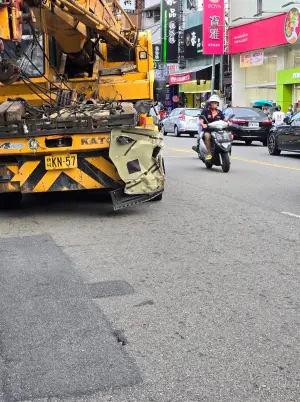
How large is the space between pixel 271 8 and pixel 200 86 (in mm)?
9511

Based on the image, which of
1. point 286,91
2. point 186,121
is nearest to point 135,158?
point 186,121

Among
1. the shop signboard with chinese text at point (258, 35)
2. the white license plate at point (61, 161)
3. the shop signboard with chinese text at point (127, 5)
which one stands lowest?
the white license plate at point (61, 161)

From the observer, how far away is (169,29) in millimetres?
47000

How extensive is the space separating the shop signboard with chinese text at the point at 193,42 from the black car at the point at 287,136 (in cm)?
2606

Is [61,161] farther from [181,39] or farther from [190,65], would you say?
[190,65]

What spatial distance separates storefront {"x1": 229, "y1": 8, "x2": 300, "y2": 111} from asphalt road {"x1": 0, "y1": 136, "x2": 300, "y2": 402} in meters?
26.3

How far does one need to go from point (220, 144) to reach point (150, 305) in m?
9.22

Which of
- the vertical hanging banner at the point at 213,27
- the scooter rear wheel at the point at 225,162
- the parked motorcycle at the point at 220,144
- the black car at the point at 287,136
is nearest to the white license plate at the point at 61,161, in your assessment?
the parked motorcycle at the point at 220,144

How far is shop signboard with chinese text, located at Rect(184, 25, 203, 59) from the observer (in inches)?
1749

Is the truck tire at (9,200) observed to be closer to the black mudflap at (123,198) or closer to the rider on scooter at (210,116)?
the black mudflap at (123,198)

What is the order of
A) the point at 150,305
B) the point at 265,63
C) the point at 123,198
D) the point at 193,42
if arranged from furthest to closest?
the point at 193,42, the point at 265,63, the point at 123,198, the point at 150,305

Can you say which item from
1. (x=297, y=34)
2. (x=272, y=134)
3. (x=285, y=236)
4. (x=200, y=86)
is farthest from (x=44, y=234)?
(x=200, y=86)

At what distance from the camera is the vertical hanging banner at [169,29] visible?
151 feet

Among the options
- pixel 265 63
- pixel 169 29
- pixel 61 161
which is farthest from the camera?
pixel 169 29
